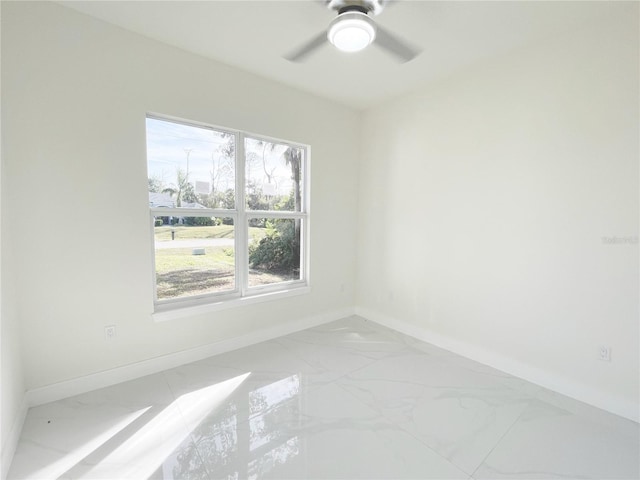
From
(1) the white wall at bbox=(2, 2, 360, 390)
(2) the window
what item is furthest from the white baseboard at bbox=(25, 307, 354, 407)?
(2) the window

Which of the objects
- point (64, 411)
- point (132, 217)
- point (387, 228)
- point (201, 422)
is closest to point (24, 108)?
Answer: point (132, 217)

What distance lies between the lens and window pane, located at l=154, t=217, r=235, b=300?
2553mm

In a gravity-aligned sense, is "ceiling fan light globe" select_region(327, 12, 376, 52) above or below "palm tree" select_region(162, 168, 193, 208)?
above

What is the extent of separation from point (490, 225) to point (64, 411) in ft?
11.6

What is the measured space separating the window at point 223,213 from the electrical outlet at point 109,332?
0.34 metres

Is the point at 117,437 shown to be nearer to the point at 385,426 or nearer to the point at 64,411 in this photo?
the point at 64,411

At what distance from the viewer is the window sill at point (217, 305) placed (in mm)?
2485

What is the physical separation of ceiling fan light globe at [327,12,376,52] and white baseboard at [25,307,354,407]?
8.64ft

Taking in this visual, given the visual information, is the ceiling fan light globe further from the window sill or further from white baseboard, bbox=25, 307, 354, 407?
white baseboard, bbox=25, 307, 354, 407

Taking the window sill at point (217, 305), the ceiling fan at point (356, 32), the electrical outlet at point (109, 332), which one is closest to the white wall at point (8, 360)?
the electrical outlet at point (109, 332)

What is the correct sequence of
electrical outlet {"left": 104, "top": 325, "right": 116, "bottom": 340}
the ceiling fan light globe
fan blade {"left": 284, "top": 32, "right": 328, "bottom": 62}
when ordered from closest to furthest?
the ceiling fan light globe
fan blade {"left": 284, "top": 32, "right": 328, "bottom": 62}
electrical outlet {"left": 104, "top": 325, "right": 116, "bottom": 340}

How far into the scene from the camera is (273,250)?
10.8ft

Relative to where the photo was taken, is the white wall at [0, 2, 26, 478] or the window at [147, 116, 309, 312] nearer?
the white wall at [0, 2, 26, 478]

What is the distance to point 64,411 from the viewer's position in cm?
196
